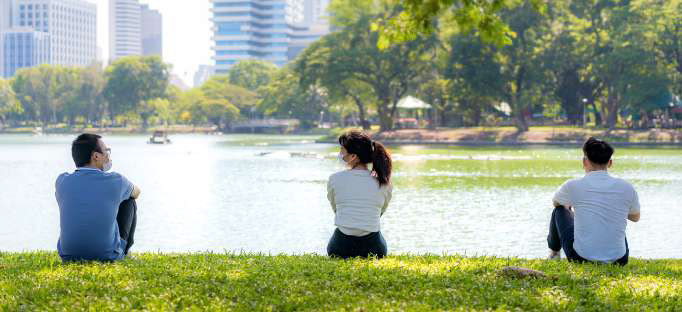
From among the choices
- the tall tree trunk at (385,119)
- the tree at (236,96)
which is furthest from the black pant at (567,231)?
the tree at (236,96)

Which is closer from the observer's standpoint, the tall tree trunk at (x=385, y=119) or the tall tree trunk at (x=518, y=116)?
the tall tree trunk at (x=518, y=116)

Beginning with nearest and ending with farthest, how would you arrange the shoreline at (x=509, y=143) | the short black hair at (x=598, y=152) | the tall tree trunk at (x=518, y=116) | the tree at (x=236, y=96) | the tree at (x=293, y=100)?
the short black hair at (x=598, y=152) → the shoreline at (x=509, y=143) → the tall tree trunk at (x=518, y=116) → the tree at (x=293, y=100) → the tree at (x=236, y=96)

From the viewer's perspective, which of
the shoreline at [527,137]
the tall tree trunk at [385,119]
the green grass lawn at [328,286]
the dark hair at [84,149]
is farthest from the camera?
the tall tree trunk at [385,119]

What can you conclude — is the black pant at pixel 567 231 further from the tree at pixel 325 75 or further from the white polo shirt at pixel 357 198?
the tree at pixel 325 75

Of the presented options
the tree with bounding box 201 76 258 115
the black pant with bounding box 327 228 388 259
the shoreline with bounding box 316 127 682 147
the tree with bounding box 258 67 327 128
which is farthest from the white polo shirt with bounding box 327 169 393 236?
the tree with bounding box 201 76 258 115

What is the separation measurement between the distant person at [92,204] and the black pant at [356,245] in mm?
1850

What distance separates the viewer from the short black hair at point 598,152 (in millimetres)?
7328

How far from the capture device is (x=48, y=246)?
52.6ft

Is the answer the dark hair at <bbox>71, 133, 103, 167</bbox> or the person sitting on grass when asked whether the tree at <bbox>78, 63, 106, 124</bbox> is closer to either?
the dark hair at <bbox>71, 133, 103, 167</bbox>

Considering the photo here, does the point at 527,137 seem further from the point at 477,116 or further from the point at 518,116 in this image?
the point at 477,116

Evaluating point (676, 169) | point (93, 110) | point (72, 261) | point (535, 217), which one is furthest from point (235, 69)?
point (72, 261)

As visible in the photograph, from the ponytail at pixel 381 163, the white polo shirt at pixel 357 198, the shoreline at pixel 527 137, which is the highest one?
the ponytail at pixel 381 163

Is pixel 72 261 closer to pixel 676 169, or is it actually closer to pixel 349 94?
pixel 676 169

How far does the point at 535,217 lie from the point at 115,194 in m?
14.5
